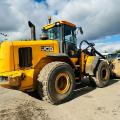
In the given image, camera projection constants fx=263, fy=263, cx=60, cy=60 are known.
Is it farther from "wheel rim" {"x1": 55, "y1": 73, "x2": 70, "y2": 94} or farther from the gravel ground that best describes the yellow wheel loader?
the gravel ground

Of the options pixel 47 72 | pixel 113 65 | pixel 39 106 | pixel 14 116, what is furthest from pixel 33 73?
pixel 113 65

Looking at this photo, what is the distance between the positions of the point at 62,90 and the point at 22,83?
1.49 metres

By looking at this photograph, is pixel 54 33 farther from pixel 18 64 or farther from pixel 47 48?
pixel 18 64

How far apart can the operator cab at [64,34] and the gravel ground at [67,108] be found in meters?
1.80

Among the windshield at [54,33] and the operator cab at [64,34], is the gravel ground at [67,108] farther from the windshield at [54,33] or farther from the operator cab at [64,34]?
the windshield at [54,33]

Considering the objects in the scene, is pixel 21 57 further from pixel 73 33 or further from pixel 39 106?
pixel 73 33

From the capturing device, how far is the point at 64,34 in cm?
1008

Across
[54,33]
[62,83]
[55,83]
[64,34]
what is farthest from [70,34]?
[55,83]

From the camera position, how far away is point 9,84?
7.64 metres

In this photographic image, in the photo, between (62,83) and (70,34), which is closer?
(62,83)

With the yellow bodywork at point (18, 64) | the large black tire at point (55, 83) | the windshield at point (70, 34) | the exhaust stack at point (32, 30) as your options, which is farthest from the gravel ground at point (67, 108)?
the windshield at point (70, 34)

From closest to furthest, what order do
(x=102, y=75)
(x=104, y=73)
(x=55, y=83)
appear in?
1. (x=55, y=83)
2. (x=102, y=75)
3. (x=104, y=73)

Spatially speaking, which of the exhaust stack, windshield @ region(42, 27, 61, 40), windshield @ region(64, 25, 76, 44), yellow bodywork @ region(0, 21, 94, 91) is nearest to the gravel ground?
yellow bodywork @ region(0, 21, 94, 91)

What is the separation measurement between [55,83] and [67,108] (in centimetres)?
102
